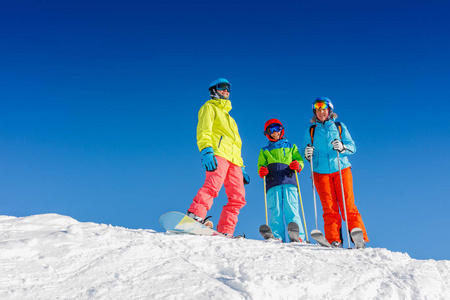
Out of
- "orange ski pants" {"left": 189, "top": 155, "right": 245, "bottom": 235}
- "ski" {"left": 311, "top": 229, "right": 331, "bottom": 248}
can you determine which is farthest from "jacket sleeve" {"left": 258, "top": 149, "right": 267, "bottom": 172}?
"ski" {"left": 311, "top": 229, "right": 331, "bottom": 248}

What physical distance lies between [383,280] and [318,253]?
3.00ft

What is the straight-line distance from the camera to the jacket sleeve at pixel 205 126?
6.11 meters

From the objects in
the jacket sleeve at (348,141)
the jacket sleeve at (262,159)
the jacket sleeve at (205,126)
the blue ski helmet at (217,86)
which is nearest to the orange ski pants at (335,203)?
the jacket sleeve at (348,141)

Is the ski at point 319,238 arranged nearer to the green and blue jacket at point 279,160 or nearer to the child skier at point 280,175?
the child skier at point 280,175

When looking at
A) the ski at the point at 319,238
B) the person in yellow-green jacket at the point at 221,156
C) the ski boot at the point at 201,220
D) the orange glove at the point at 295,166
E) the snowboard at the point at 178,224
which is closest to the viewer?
the snowboard at the point at 178,224

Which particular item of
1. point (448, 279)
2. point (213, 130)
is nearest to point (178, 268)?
point (448, 279)

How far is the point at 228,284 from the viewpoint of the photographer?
3.19 metres

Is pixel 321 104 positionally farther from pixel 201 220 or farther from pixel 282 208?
pixel 201 220

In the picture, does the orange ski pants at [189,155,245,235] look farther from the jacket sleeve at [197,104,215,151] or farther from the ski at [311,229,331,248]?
the ski at [311,229,331,248]

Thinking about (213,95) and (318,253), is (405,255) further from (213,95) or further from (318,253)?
(213,95)

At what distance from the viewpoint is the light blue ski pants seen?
6.84 meters

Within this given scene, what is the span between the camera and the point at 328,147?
262 inches

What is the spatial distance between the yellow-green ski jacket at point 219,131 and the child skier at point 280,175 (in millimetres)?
908

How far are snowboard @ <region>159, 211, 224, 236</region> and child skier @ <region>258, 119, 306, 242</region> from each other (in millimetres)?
A: 2212
